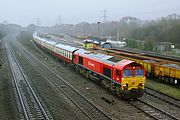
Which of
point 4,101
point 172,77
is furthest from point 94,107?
point 172,77

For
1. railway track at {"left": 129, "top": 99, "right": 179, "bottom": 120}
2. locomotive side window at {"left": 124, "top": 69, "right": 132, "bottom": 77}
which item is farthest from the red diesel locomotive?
railway track at {"left": 129, "top": 99, "right": 179, "bottom": 120}

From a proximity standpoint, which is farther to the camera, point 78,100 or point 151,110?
point 78,100

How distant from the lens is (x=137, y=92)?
806 inches

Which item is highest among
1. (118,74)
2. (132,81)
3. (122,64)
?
(122,64)

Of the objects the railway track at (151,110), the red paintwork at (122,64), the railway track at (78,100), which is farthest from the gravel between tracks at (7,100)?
the railway track at (151,110)

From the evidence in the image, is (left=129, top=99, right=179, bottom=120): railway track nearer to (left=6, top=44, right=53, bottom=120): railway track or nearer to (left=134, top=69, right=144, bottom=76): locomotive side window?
(left=134, top=69, right=144, bottom=76): locomotive side window

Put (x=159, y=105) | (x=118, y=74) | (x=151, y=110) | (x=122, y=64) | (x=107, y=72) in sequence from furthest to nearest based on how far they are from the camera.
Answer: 1. (x=107, y=72)
2. (x=122, y=64)
3. (x=118, y=74)
4. (x=159, y=105)
5. (x=151, y=110)

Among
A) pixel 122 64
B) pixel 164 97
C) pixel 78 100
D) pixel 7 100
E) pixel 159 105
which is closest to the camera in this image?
pixel 159 105

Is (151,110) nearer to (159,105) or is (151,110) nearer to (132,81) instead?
(159,105)

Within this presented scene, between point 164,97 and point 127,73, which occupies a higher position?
point 127,73

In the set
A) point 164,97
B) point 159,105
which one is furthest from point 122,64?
point 164,97

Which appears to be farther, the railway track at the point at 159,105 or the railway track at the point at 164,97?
the railway track at the point at 164,97

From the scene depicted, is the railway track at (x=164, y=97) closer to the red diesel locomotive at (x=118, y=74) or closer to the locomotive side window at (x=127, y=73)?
the red diesel locomotive at (x=118, y=74)

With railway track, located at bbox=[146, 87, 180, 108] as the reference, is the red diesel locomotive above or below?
above
